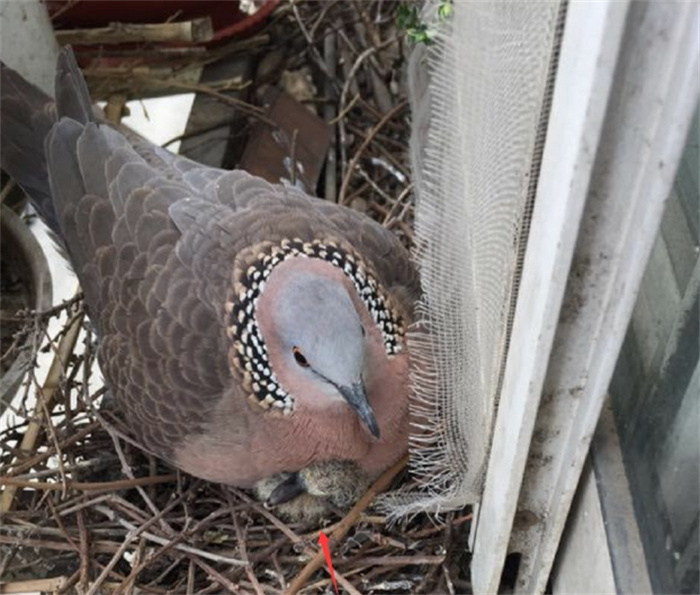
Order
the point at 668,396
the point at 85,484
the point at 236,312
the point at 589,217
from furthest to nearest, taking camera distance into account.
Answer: the point at 85,484
the point at 236,312
the point at 668,396
the point at 589,217

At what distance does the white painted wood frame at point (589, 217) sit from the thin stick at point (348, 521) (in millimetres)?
341

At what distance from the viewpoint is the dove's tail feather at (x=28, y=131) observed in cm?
155

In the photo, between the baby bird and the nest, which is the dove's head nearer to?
the baby bird

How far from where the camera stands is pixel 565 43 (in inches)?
25.6

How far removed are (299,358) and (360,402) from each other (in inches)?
3.8

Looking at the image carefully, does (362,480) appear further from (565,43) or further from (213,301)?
(565,43)

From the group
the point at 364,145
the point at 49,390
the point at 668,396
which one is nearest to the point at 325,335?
the point at 668,396

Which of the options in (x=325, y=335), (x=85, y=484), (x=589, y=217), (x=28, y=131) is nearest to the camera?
(x=589, y=217)

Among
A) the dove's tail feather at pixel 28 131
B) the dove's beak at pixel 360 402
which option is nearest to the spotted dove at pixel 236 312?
the dove's beak at pixel 360 402

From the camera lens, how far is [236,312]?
1.23 metres

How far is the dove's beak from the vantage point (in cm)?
113

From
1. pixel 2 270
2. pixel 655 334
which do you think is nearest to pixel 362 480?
pixel 655 334

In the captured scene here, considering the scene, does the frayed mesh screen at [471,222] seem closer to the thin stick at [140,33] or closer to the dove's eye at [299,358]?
the dove's eye at [299,358]

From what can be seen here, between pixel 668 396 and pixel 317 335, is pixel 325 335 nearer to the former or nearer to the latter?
pixel 317 335
